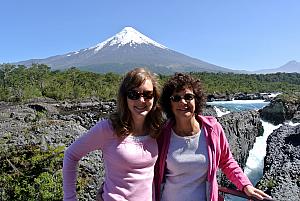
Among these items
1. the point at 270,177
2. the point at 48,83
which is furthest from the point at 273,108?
the point at 48,83

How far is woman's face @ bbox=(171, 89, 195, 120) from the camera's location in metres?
2.57

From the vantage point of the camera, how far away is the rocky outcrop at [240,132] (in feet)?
48.3

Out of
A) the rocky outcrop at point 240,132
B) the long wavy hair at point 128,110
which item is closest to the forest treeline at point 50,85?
the rocky outcrop at point 240,132

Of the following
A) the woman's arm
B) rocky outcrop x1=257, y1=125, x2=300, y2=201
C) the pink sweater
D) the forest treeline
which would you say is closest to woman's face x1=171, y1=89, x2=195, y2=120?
the pink sweater

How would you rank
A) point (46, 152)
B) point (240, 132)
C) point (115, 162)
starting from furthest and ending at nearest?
point (240, 132) < point (46, 152) < point (115, 162)

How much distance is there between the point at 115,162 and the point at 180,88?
0.66 meters

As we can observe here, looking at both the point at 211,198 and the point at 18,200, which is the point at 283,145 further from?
the point at 211,198

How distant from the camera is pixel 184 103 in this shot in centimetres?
256

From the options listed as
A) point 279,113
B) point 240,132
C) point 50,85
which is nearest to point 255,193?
point 240,132

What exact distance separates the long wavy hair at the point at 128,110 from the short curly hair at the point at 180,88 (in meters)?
0.09

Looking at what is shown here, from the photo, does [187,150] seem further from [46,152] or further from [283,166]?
[283,166]

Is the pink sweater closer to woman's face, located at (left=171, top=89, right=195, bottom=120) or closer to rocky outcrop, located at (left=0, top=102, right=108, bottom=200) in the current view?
woman's face, located at (left=171, top=89, right=195, bottom=120)

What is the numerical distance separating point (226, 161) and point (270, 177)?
4.97m

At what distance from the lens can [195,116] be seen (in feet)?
8.81
